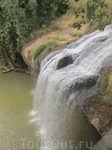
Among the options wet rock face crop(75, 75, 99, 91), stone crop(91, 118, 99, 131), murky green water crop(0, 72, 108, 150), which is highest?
wet rock face crop(75, 75, 99, 91)

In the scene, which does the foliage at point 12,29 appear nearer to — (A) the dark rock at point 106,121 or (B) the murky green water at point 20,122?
(B) the murky green water at point 20,122

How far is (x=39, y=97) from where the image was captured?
266 inches

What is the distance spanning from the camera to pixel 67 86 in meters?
4.63

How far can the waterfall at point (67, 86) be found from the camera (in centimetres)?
449

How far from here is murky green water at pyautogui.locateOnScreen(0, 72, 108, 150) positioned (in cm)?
429

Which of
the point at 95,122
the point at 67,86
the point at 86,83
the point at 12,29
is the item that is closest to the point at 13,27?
the point at 12,29

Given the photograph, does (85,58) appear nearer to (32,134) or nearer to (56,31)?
(32,134)

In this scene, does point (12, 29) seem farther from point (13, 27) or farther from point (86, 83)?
point (86, 83)

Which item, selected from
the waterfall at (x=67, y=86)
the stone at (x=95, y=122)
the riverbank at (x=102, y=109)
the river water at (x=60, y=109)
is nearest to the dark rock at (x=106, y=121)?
the riverbank at (x=102, y=109)

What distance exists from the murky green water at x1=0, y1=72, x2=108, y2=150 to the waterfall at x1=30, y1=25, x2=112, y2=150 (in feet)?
0.88

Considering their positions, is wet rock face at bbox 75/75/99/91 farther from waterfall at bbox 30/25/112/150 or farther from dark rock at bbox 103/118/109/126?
dark rock at bbox 103/118/109/126

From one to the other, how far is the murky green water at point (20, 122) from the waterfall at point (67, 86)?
0.88 feet

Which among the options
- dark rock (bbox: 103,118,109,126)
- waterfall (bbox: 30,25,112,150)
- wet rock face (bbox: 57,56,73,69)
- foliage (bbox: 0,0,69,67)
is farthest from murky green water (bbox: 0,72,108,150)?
foliage (bbox: 0,0,69,67)

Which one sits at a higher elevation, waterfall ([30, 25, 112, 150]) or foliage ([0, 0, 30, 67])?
foliage ([0, 0, 30, 67])
